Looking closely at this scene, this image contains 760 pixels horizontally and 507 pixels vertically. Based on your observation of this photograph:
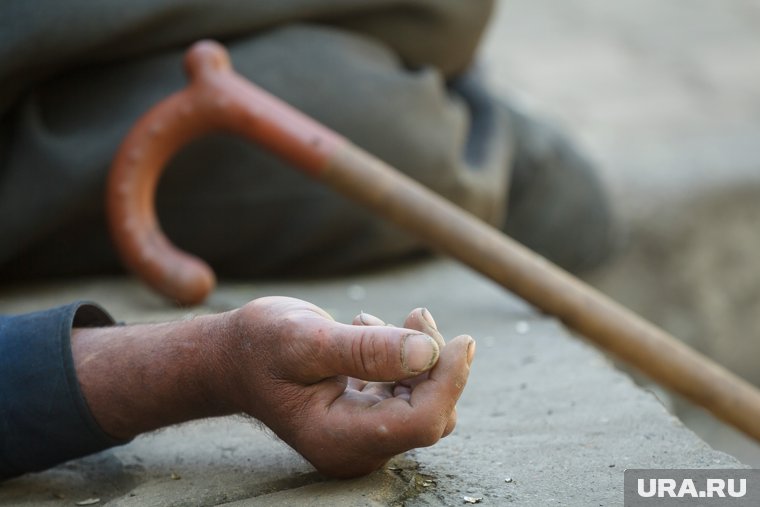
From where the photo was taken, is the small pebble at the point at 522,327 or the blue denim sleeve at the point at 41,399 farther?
the small pebble at the point at 522,327

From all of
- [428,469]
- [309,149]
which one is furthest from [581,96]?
[428,469]

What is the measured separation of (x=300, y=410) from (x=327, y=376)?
1.4 inches

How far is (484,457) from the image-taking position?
0.89 meters

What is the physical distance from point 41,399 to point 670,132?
246 cm

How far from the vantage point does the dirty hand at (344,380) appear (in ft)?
2.40

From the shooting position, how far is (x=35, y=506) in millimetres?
878

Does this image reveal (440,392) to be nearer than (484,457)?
Yes

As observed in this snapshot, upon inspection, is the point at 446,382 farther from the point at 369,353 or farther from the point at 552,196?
the point at 552,196

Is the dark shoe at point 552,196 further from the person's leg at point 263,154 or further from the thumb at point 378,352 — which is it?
the thumb at point 378,352

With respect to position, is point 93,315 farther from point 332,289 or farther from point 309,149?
point 332,289

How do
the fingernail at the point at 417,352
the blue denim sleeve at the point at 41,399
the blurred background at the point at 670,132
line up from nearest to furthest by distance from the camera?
the fingernail at the point at 417,352 → the blue denim sleeve at the point at 41,399 → the blurred background at the point at 670,132

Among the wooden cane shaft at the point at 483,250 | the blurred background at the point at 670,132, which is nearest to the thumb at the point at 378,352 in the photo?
the wooden cane shaft at the point at 483,250

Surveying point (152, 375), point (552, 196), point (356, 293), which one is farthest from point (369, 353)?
point (552, 196)

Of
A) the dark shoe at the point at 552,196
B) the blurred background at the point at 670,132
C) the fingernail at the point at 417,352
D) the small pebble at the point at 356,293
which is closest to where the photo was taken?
the fingernail at the point at 417,352
